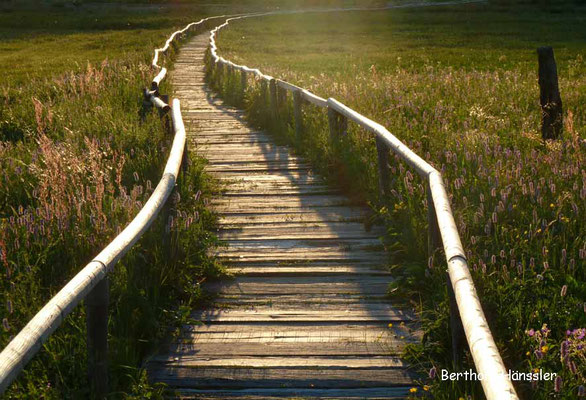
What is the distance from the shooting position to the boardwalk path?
4375 mm

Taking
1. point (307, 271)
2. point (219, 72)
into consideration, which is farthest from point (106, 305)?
point (219, 72)

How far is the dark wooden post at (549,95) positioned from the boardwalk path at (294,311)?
2.78m

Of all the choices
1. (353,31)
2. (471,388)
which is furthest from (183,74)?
(353,31)

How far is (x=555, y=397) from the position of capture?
11.8 feet

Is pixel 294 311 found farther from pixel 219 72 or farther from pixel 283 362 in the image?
pixel 219 72

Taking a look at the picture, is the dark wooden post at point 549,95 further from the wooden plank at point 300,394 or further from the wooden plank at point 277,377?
the wooden plank at point 300,394

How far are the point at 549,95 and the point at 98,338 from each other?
7237 mm

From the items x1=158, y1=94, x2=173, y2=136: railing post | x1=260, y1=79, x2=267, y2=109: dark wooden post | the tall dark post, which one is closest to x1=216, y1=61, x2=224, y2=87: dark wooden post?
x1=260, y1=79, x2=267, y2=109: dark wooden post

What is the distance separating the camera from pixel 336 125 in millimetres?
9789

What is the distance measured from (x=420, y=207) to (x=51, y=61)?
25.6 metres

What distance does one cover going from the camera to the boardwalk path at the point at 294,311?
14.4 ft

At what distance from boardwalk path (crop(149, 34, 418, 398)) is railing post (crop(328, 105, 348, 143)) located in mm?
814

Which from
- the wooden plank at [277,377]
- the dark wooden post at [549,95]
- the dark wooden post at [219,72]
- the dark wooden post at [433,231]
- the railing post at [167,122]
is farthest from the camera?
the dark wooden post at [219,72]

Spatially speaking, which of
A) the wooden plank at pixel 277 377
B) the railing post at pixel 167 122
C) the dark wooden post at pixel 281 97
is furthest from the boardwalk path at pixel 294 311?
the dark wooden post at pixel 281 97
